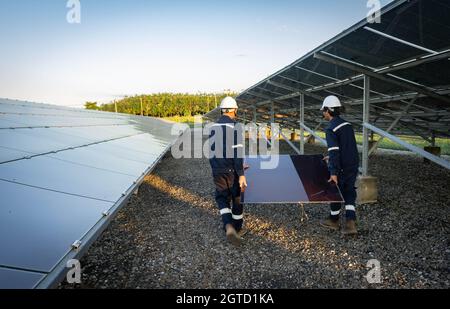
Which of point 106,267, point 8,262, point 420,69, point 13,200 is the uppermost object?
point 420,69

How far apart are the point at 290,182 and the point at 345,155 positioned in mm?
1133

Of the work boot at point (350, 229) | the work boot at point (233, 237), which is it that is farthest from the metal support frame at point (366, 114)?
the work boot at point (233, 237)

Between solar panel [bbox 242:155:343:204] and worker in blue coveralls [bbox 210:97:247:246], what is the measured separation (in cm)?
28

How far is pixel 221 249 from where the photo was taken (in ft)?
15.2

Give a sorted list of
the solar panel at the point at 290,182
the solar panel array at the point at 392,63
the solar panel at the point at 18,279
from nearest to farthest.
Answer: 1. the solar panel at the point at 18,279
2. the solar panel array at the point at 392,63
3. the solar panel at the point at 290,182

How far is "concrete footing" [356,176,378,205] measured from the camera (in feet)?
21.6

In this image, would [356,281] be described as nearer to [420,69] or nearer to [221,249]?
[221,249]

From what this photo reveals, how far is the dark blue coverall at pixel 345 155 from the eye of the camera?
492 cm

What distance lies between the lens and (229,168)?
15.9 feet

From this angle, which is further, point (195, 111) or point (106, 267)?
point (195, 111)

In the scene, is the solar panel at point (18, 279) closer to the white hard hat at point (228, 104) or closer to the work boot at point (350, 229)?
the white hard hat at point (228, 104)

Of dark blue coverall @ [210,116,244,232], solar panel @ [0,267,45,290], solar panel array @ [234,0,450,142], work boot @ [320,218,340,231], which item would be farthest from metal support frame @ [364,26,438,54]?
solar panel @ [0,267,45,290]
